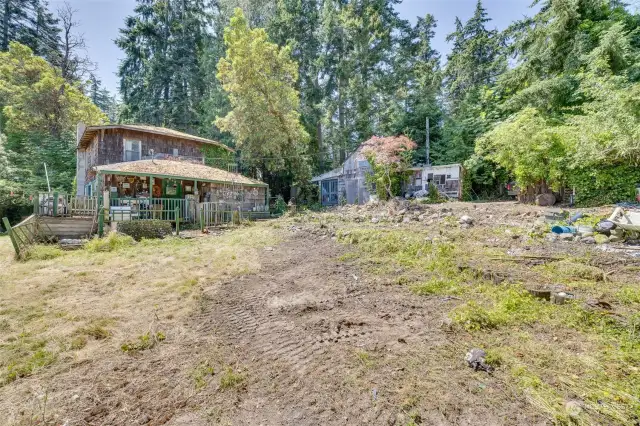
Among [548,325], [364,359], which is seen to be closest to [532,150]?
[548,325]

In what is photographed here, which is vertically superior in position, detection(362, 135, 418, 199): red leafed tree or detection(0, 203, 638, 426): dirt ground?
detection(362, 135, 418, 199): red leafed tree

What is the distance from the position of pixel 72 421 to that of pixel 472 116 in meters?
26.6

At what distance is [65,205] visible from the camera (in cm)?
1026

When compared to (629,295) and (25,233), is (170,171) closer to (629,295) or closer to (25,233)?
(25,233)

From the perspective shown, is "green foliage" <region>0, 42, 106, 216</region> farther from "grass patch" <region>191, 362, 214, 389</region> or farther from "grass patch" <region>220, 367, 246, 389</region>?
"grass patch" <region>220, 367, 246, 389</region>

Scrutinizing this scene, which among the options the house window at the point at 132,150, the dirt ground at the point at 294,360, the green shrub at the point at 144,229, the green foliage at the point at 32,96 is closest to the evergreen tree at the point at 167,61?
the green foliage at the point at 32,96

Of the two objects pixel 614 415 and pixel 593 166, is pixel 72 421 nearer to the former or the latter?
pixel 614 415

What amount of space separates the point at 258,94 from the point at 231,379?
19473 millimetres

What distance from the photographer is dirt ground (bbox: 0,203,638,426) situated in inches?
84.1

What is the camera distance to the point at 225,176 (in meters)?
16.9

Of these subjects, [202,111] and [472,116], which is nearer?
[472,116]

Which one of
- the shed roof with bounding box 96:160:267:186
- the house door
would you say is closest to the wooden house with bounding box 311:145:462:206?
the house door

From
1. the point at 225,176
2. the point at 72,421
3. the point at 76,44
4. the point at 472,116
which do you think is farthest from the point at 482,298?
the point at 76,44

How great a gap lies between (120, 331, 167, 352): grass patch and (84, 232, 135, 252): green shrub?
638 centimetres
